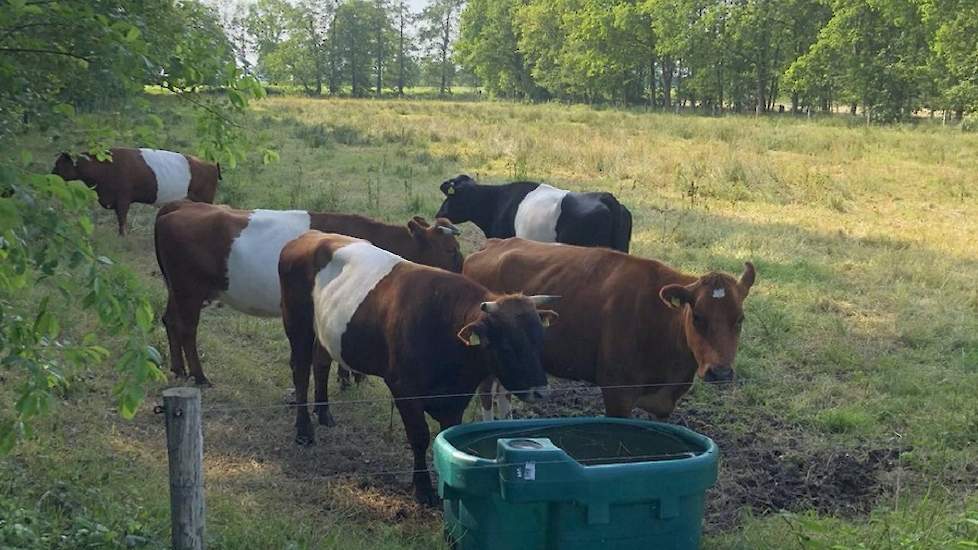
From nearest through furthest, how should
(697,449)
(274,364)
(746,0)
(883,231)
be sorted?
1. (697,449)
2. (274,364)
3. (883,231)
4. (746,0)

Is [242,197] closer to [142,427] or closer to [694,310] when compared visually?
[142,427]

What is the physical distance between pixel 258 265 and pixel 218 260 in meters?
0.40

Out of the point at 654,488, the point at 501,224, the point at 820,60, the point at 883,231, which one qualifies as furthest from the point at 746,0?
the point at 654,488

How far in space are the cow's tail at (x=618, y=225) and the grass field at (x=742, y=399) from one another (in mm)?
1458

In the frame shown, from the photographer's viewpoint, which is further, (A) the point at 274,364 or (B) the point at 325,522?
(A) the point at 274,364

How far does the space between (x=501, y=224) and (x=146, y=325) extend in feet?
28.1

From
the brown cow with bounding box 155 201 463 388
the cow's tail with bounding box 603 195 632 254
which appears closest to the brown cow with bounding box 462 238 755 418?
the brown cow with bounding box 155 201 463 388

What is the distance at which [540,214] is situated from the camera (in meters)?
10.7

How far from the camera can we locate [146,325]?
9.86 ft

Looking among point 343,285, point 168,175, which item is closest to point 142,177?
point 168,175

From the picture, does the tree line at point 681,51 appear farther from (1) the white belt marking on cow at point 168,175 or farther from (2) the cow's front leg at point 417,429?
(2) the cow's front leg at point 417,429

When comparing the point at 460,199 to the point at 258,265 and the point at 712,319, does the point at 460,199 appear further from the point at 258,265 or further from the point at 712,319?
the point at 712,319

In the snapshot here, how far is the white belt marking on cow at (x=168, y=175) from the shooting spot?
13.8 m

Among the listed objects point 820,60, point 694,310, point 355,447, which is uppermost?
point 820,60
